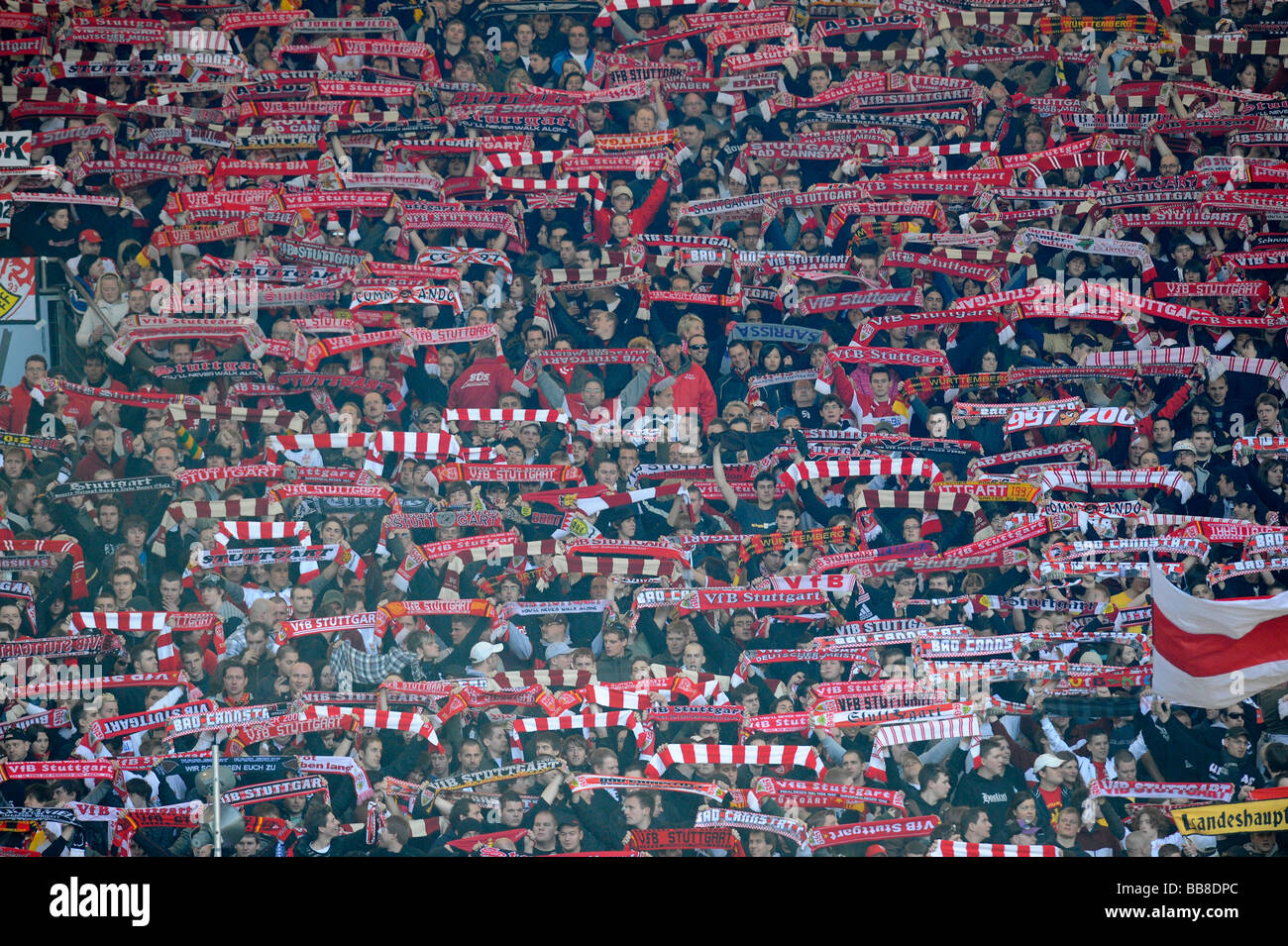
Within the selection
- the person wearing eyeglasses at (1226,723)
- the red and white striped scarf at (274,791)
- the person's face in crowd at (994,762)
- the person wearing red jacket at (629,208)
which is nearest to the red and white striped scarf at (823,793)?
the person's face in crowd at (994,762)

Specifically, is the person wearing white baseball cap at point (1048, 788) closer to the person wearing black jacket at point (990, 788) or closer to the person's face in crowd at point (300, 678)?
the person wearing black jacket at point (990, 788)

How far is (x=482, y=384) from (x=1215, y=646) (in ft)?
17.0

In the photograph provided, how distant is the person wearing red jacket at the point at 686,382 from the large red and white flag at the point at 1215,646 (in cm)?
314

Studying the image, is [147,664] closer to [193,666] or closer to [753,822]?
[193,666]

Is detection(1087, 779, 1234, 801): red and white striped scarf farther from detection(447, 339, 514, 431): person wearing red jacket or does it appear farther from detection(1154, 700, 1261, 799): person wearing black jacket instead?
detection(447, 339, 514, 431): person wearing red jacket

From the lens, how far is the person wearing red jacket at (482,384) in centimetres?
1087

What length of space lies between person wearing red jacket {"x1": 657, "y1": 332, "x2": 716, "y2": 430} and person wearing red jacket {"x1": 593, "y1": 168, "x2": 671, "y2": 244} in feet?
3.07

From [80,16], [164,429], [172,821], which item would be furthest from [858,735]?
[80,16]

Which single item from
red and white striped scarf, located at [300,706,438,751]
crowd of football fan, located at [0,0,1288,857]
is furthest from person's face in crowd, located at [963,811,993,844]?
red and white striped scarf, located at [300,706,438,751]

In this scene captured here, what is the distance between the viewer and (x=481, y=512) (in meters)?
10.6

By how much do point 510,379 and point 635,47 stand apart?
2.76m

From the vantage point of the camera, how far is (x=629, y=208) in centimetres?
1132

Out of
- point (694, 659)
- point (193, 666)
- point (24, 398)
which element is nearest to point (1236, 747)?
point (694, 659)
